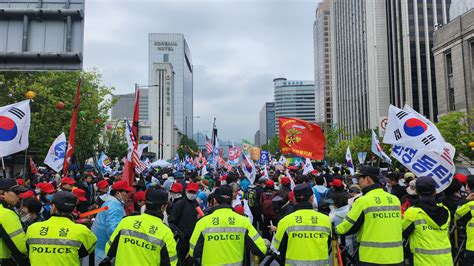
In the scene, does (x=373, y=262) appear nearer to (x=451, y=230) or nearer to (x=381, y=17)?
(x=451, y=230)

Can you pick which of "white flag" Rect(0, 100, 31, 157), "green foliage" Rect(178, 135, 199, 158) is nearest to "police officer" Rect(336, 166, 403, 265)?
"white flag" Rect(0, 100, 31, 157)

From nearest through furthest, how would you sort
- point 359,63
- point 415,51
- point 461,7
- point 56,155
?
point 56,155
point 461,7
point 415,51
point 359,63

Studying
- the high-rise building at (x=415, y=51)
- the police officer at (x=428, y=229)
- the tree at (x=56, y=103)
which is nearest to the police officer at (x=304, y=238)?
the police officer at (x=428, y=229)

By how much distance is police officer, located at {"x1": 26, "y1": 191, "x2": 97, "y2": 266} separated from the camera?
14.2 feet

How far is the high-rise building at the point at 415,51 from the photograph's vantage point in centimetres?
7694

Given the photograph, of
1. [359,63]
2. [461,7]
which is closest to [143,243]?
[461,7]

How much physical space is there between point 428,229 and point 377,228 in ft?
2.53

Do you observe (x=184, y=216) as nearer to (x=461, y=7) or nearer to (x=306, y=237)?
(x=306, y=237)

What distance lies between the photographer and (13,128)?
8266 mm

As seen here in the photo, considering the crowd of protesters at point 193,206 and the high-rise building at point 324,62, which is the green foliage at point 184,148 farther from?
the crowd of protesters at point 193,206

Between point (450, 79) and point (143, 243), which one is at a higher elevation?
point (450, 79)

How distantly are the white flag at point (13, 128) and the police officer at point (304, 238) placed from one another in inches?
235

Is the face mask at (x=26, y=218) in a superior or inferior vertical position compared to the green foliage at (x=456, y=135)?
inferior

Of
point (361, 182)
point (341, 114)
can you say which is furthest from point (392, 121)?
point (341, 114)
